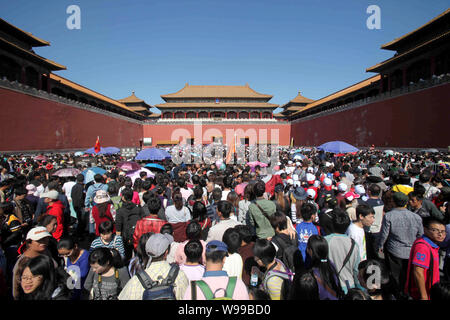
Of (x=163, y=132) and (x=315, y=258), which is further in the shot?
(x=163, y=132)

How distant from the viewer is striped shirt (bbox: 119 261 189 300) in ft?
5.49

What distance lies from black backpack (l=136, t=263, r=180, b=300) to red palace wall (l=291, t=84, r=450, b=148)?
61.0 feet

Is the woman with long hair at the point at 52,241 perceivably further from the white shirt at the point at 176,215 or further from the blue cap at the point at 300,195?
the blue cap at the point at 300,195

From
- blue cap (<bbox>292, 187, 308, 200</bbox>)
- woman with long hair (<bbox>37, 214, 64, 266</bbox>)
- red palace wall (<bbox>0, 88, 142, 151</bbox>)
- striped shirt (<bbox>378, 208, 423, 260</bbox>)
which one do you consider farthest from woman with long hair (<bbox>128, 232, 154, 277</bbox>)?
red palace wall (<bbox>0, 88, 142, 151</bbox>)

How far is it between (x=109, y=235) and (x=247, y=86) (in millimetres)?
42317

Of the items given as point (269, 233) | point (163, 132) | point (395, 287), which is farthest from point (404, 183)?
point (163, 132)

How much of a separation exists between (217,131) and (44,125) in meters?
21.8

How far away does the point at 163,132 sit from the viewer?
120ft

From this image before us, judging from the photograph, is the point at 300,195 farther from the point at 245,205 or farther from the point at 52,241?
the point at 52,241

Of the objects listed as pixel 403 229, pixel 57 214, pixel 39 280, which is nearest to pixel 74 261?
pixel 39 280

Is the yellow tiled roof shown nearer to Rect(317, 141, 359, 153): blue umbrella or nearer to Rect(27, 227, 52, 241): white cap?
Rect(317, 141, 359, 153): blue umbrella

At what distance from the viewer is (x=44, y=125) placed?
59.3 feet

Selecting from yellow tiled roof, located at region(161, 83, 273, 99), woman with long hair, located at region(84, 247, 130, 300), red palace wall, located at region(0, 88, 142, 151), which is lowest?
woman with long hair, located at region(84, 247, 130, 300)

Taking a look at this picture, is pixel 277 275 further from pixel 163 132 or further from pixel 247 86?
pixel 247 86
